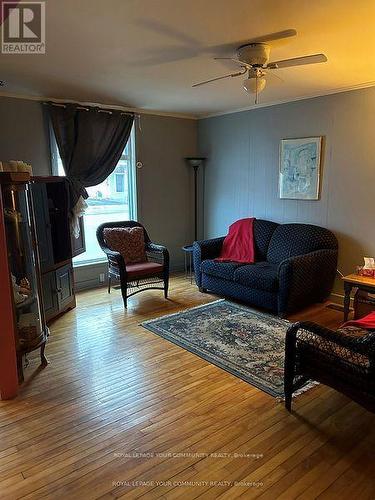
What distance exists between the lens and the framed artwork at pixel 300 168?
4332 millimetres

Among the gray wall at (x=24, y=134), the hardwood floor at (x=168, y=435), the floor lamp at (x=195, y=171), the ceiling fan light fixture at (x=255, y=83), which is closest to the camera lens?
the hardwood floor at (x=168, y=435)

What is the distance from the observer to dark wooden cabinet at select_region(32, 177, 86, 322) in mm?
3634

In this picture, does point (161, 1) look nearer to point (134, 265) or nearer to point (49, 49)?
point (49, 49)

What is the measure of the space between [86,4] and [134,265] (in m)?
2.97

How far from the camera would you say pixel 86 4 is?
6.40 ft

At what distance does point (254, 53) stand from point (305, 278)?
2.28 meters

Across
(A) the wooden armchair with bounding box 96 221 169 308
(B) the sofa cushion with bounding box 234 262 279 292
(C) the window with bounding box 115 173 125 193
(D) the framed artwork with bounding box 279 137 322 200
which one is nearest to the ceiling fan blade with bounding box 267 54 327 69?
(D) the framed artwork with bounding box 279 137 322 200

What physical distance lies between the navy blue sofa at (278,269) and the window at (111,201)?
1.36 metres

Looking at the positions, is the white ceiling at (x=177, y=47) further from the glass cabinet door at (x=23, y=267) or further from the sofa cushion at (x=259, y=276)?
the sofa cushion at (x=259, y=276)

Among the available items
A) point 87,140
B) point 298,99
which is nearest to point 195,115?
point 298,99

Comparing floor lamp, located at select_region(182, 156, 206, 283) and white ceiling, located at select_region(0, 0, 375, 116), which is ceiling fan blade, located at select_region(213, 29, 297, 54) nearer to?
white ceiling, located at select_region(0, 0, 375, 116)

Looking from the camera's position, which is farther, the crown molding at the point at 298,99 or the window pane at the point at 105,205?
the window pane at the point at 105,205

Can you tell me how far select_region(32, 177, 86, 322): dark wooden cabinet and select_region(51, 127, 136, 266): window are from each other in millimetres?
665

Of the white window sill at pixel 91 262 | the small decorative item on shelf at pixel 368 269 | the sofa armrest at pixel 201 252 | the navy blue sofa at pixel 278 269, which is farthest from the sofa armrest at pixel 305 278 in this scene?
the white window sill at pixel 91 262
